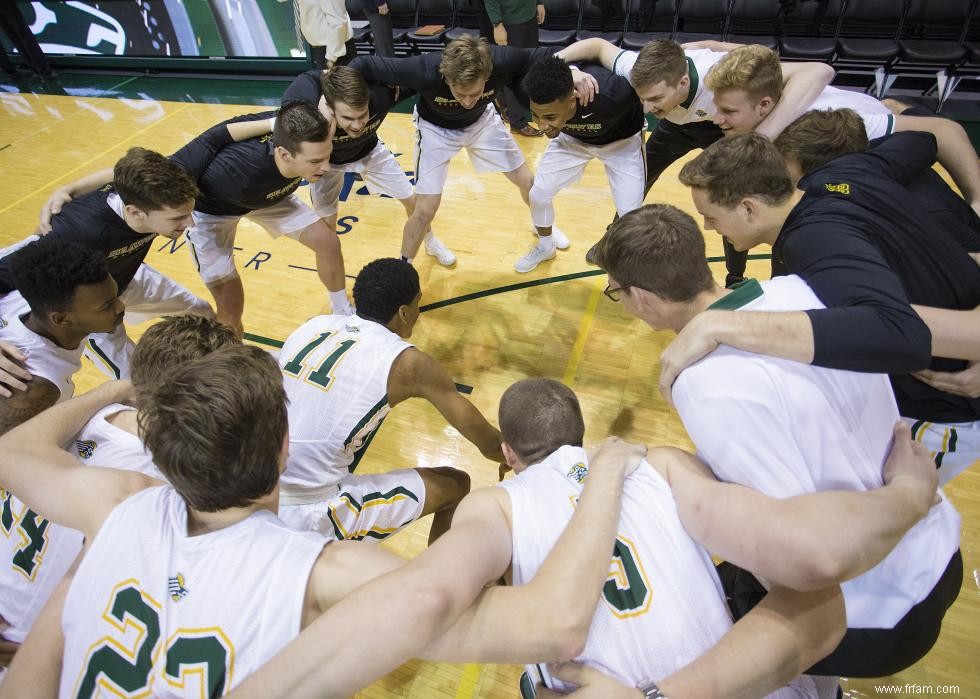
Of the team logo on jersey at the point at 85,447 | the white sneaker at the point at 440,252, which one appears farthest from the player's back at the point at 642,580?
the white sneaker at the point at 440,252

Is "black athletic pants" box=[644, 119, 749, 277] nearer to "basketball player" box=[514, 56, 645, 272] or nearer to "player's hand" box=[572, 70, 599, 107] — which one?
"basketball player" box=[514, 56, 645, 272]

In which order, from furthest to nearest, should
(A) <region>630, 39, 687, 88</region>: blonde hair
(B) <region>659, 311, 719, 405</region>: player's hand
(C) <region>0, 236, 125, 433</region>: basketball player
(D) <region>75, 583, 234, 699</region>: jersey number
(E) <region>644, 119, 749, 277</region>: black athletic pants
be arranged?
(E) <region>644, 119, 749, 277</region>: black athletic pants, (A) <region>630, 39, 687, 88</region>: blonde hair, (C) <region>0, 236, 125, 433</region>: basketball player, (B) <region>659, 311, 719, 405</region>: player's hand, (D) <region>75, 583, 234, 699</region>: jersey number

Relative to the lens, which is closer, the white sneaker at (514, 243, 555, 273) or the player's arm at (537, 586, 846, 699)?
the player's arm at (537, 586, 846, 699)

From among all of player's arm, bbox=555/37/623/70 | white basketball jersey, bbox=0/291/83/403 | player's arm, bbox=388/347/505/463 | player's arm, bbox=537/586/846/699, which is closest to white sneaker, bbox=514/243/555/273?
player's arm, bbox=555/37/623/70

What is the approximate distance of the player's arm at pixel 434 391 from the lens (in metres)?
2.45

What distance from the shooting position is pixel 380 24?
8031 millimetres

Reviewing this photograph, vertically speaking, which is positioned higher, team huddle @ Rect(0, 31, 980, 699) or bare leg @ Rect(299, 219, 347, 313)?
team huddle @ Rect(0, 31, 980, 699)

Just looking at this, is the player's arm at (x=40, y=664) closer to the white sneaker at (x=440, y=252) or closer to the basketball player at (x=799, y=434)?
the basketball player at (x=799, y=434)

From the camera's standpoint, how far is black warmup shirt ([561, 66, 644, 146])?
389 centimetres

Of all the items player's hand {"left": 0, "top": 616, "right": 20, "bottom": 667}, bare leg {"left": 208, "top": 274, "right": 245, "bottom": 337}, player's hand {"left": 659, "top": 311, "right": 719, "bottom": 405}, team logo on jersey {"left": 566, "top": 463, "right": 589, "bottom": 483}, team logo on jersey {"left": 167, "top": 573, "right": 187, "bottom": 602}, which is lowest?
bare leg {"left": 208, "top": 274, "right": 245, "bottom": 337}

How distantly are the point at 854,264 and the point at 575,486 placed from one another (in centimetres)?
111

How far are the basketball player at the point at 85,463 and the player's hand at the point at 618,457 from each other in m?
1.37

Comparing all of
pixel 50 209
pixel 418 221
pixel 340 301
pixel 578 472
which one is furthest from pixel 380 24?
pixel 578 472

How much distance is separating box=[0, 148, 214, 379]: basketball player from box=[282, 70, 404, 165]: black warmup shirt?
1114 millimetres
